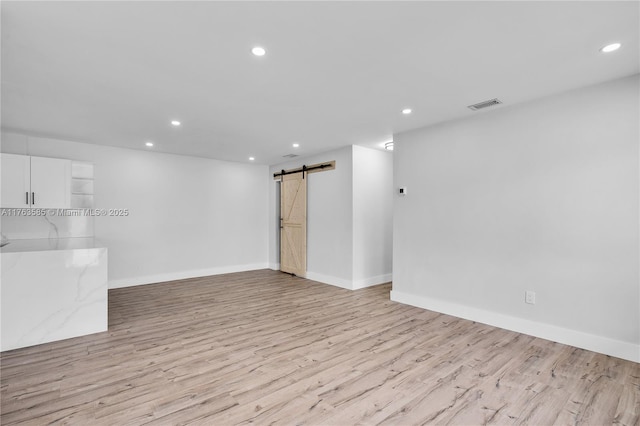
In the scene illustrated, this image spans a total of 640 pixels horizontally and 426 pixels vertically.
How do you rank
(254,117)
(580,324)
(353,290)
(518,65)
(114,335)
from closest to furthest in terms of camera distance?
(518,65) < (580,324) < (114,335) < (254,117) < (353,290)

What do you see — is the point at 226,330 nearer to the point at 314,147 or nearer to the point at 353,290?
the point at 353,290

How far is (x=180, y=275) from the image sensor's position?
6.51m

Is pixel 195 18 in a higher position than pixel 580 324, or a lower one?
higher

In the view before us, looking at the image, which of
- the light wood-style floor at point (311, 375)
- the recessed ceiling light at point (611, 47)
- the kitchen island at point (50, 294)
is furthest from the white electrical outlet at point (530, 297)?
the kitchen island at point (50, 294)

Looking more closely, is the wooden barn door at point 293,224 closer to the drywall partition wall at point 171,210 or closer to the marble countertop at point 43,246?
the drywall partition wall at point 171,210

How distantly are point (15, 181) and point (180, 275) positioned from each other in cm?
306

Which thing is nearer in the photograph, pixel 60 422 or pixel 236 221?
pixel 60 422

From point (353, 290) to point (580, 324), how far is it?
123 inches

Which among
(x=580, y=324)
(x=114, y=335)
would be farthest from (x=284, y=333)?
(x=580, y=324)

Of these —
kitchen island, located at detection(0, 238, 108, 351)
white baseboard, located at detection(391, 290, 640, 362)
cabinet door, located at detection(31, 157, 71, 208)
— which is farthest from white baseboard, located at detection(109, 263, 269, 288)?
white baseboard, located at detection(391, 290, 640, 362)

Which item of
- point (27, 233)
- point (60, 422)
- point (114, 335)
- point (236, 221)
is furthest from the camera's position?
point (236, 221)

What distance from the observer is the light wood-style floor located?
6.91ft

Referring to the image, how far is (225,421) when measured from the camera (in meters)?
2.02

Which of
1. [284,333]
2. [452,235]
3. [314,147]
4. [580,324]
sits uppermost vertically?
[314,147]
